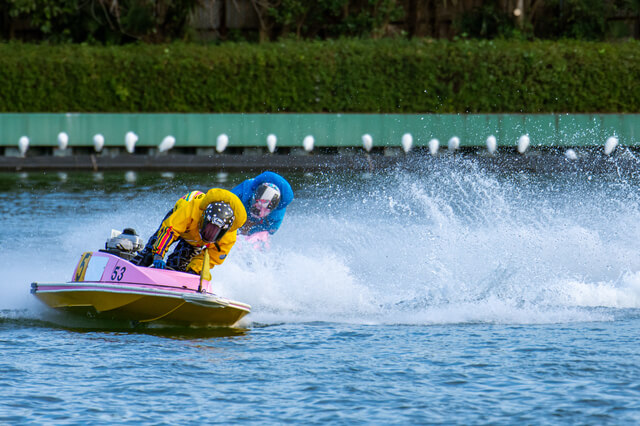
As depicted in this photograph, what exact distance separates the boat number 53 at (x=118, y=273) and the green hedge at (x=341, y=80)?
52.2 feet

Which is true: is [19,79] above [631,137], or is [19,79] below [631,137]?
above

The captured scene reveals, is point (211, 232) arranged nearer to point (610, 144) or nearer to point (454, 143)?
point (454, 143)

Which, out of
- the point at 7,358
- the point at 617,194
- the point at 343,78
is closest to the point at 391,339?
the point at 7,358

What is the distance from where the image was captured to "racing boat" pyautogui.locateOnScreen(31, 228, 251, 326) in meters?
8.85

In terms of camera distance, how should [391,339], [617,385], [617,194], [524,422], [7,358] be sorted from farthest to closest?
1. [617,194]
2. [391,339]
3. [7,358]
4. [617,385]
5. [524,422]

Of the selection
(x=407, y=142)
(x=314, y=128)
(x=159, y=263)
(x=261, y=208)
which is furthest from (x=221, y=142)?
(x=159, y=263)

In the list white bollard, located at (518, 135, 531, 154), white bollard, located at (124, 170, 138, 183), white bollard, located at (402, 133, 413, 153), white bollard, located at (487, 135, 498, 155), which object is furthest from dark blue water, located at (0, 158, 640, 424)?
white bollard, located at (402, 133, 413, 153)

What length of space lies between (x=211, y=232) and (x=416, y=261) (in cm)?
331

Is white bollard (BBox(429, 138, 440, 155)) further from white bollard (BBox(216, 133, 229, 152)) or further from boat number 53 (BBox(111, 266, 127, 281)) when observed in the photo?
boat number 53 (BBox(111, 266, 127, 281))

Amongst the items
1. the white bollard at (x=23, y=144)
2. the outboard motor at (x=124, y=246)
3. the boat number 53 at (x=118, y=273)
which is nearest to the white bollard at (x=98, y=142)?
the white bollard at (x=23, y=144)

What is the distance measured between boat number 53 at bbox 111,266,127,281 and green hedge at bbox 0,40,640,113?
52.2 feet

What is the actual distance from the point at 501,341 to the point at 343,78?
16.8 meters

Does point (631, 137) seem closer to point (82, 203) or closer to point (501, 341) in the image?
A: point (82, 203)

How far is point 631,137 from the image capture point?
23922 mm
